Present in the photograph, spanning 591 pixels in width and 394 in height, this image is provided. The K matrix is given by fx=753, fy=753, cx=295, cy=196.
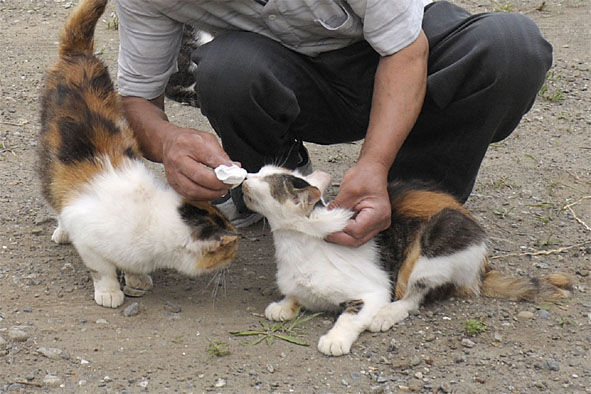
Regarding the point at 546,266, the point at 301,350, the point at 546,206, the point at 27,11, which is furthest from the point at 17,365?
the point at 27,11

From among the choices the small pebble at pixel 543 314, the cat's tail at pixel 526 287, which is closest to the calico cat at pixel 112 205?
the cat's tail at pixel 526 287

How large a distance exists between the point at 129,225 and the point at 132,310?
351mm

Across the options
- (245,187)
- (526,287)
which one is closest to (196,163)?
(245,187)

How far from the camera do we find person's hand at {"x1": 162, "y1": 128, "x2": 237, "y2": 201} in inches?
104

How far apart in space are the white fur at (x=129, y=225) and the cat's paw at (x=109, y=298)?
75mm

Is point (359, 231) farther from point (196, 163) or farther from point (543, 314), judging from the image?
point (543, 314)

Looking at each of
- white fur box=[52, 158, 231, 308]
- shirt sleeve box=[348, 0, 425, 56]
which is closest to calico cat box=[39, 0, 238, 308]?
white fur box=[52, 158, 231, 308]

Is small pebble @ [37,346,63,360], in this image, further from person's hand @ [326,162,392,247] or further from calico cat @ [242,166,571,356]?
person's hand @ [326,162,392,247]

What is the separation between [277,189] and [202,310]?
56 cm

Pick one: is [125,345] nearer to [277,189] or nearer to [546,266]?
[277,189]

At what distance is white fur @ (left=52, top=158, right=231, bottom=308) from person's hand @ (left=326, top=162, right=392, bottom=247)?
52cm

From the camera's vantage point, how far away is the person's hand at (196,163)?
2654mm

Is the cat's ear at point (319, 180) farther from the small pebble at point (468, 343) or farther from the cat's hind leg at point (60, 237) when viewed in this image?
the cat's hind leg at point (60, 237)

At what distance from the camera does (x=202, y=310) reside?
2.94 m
